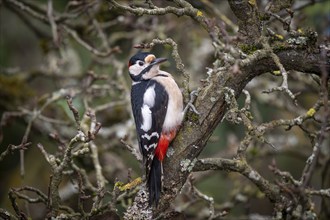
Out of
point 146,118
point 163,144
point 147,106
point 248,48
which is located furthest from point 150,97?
point 248,48

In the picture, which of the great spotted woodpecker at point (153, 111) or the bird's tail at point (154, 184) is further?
the great spotted woodpecker at point (153, 111)

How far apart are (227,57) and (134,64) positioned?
160cm

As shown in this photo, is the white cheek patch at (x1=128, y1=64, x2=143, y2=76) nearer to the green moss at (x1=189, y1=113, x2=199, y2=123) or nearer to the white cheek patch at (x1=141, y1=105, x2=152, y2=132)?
the white cheek patch at (x1=141, y1=105, x2=152, y2=132)

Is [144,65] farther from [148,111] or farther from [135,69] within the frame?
[148,111]

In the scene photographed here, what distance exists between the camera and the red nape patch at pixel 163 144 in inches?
129

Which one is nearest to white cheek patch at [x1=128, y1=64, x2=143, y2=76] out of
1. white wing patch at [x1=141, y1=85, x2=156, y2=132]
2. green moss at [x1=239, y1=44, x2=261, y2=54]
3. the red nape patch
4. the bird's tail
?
white wing patch at [x1=141, y1=85, x2=156, y2=132]

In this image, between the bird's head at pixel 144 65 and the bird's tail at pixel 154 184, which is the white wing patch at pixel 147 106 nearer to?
the bird's head at pixel 144 65

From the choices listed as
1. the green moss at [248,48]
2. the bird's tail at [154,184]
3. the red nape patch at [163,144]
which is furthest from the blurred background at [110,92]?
the green moss at [248,48]

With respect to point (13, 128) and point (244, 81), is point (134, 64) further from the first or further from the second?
point (13, 128)

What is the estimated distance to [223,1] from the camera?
19.0 ft

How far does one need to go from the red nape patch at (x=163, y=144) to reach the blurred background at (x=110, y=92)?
95cm

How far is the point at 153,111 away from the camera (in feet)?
12.9

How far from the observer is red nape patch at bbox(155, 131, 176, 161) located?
129 inches

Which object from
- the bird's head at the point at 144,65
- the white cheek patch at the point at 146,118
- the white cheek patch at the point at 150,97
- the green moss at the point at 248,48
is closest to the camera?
the green moss at the point at 248,48
